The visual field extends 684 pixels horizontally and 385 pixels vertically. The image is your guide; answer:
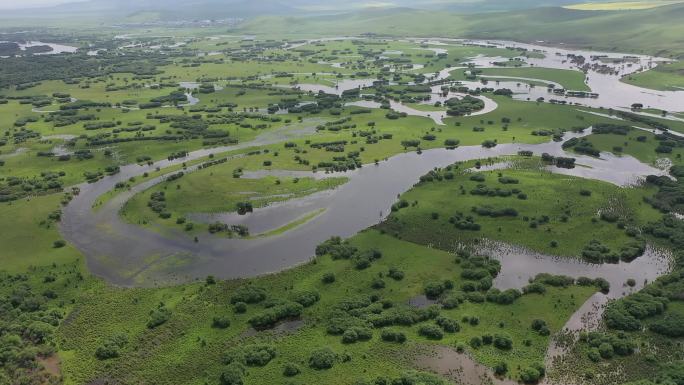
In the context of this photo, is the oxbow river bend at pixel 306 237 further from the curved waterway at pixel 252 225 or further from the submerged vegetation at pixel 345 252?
the submerged vegetation at pixel 345 252

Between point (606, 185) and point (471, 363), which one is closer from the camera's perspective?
point (471, 363)

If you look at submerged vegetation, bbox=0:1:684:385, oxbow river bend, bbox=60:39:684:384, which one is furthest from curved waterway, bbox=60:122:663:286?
submerged vegetation, bbox=0:1:684:385

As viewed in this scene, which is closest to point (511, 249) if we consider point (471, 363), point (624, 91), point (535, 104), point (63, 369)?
point (471, 363)

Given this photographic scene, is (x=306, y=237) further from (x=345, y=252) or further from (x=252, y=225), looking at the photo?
(x=252, y=225)

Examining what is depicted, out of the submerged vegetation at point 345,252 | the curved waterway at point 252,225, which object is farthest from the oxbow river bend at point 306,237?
the submerged vegetation at point 345,252

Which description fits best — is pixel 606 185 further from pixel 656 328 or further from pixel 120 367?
pixel 120 367

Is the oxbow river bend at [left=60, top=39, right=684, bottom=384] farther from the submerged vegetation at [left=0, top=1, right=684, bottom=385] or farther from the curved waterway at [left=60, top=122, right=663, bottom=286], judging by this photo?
the submerged vegetation at [left=0, top=1, right=684, bottom=385]

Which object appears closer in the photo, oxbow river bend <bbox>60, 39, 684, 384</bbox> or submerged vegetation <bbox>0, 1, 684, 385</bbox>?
submerged vegetation <bbox>0, 1, 684, 385</bbox>

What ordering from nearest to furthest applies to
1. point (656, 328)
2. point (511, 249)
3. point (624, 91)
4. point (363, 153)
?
point (656, 328) → point (511, 249) → point (363, 153) → point (624, 91)
